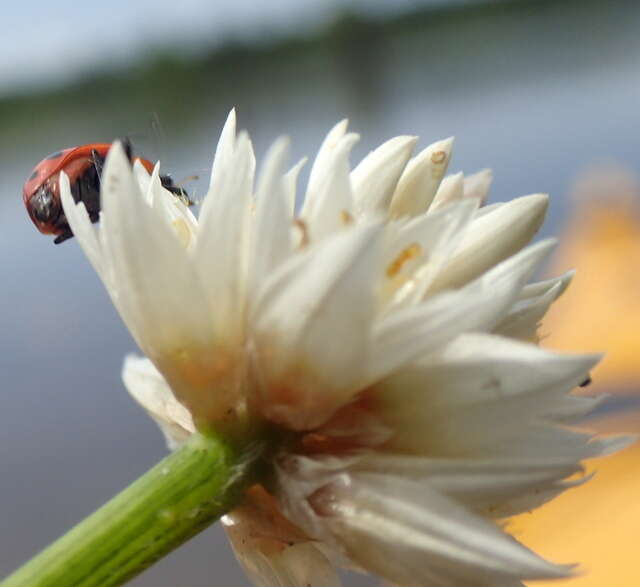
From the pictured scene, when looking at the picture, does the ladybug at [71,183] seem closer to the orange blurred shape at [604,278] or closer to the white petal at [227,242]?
the white petal at [227,242]

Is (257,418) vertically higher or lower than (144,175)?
lower

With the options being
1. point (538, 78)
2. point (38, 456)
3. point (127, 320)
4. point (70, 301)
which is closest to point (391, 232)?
point (127, 320)

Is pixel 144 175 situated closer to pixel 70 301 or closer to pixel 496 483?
pixel 496 483

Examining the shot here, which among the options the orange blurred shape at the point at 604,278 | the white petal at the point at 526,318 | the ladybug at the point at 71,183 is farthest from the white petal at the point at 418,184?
the orange blurred shape at the point at 604,278

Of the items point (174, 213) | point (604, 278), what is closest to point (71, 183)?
point (174, 213)

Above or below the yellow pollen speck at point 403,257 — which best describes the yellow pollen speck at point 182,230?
above

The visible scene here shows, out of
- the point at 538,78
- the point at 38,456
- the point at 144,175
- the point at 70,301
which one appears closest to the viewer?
the point at 144,175

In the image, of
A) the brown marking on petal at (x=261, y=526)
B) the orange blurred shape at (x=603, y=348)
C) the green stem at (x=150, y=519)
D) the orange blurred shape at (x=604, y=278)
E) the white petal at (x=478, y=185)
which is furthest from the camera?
the orange blurred shape at (x=604, y=278)
